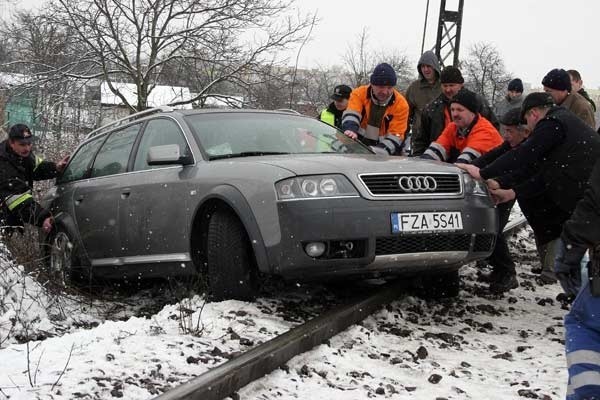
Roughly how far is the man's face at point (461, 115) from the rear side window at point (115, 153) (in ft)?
9.13

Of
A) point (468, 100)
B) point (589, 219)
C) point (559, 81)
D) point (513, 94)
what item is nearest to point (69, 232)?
point (468, 100)

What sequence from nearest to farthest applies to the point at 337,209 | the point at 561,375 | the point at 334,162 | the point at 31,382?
the point at 31,382
the point at 561,375
the point at 337,209
the point at 334,162

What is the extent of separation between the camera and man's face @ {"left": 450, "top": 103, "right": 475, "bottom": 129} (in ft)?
19.4

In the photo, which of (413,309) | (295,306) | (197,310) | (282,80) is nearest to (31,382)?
(197,310)

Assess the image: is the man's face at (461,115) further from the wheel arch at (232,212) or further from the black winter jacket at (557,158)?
the wheel arch at (232,212)

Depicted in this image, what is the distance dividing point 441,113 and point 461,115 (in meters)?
0.90

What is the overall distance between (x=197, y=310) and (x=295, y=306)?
809 mm

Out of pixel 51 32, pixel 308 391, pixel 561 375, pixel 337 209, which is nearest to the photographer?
pixel 308 391

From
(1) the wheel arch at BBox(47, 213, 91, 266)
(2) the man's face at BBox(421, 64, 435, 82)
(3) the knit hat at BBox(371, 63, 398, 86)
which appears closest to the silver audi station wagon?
(1) the wheel arch at BBox(47, 213, 91, 266)

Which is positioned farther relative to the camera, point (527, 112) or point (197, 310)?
point (527, 112)

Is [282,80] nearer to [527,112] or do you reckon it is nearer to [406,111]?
[406,111]

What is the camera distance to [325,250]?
412 centimetres

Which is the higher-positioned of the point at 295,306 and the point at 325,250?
the point at 325,250

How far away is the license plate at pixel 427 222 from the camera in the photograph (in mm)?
4180
